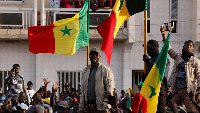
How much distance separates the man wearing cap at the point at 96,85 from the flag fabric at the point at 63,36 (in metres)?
2.95

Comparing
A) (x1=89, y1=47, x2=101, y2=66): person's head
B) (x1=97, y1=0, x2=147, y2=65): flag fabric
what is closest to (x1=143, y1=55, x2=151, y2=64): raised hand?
(x1=89, y1=47, x2=101, y2=66): person's head

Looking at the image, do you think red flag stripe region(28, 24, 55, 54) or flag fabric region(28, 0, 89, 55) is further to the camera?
red flag stripe region(28, 24, 55, 54)

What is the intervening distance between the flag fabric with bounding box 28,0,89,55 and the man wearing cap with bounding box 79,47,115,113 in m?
2.95

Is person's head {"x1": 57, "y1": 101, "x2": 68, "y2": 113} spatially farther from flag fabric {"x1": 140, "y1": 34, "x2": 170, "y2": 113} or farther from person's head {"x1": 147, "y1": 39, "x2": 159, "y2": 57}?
flag fabric {"x1": 140, "y1": 34, "x2": 170, "y2": 113}

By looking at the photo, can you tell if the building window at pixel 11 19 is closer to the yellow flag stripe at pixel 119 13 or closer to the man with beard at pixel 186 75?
the yellow flag stripe at pixel 119 13

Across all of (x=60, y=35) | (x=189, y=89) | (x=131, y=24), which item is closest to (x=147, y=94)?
(x=189, y=89)

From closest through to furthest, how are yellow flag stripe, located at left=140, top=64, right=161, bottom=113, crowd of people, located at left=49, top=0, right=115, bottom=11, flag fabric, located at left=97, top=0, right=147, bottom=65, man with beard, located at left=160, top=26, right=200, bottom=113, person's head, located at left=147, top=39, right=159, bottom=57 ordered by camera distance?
1. yellow flag stripe, located at left=140, top=64, right=161, bottom=113
2. person's head, located at left=147, top=39, right=159, bottom=57
3. man with beard, located at left=160, top=26, right=200, bottom=113
4. flag fabric, located at left=97, top=0, right=147, bottom=65
5. crowd of people, located at left=49, top=0, right=115, bottom=11

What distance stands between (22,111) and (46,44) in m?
1.76

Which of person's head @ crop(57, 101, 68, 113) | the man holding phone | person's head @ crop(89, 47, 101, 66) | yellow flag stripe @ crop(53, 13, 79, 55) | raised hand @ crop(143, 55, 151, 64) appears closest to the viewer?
person's head @ crop(89, 47, 101, 66)

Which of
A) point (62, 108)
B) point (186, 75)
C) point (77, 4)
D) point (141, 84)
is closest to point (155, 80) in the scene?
point (186, 75)

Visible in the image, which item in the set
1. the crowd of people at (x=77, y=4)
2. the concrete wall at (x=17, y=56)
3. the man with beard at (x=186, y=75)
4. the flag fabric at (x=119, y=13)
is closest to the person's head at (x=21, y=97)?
the flag fabric at (x=119, y=13)

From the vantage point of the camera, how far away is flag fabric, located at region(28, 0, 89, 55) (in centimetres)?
1772

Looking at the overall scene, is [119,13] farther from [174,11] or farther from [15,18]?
[15,18]

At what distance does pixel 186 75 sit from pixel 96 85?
2.09m
